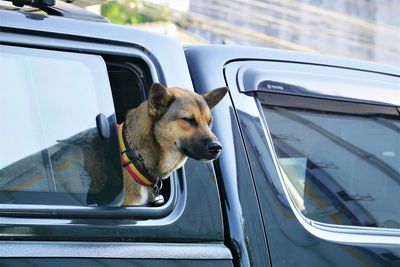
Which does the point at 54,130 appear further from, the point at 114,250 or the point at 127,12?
the point at 127,12

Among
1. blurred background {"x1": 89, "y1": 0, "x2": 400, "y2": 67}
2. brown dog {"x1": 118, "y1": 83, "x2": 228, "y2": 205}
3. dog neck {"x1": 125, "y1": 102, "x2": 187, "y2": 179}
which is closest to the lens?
brown dog {"x1": 118, "y1": 83, "x2": 228, "y2": 205}

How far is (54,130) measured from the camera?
7.00 ft

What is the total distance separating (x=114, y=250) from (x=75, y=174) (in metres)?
0.27

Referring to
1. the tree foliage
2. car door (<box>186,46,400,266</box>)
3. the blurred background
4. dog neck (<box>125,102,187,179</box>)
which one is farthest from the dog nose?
the tree foliage

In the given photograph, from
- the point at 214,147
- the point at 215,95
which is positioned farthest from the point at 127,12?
the point at 214,147

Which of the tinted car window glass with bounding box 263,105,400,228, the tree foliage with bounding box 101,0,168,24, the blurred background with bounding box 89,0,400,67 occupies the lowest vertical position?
the tree foliage with bounding box 101,0,168,24

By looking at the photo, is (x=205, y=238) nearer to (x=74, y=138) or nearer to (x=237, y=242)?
(x=237, y=242)

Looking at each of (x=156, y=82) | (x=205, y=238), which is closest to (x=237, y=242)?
(x=205, y=238)

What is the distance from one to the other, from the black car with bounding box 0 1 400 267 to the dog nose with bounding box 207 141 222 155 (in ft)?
0.17

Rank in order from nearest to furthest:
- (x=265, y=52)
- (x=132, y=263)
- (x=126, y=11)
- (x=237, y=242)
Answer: (x=132, y=263) → (x=237, y=242) → (x=265, y=52) → (x=126, y=11)

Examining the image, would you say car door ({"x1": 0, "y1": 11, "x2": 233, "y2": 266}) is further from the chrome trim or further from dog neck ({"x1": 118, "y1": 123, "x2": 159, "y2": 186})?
dog neck ({"x1": 118, "y1": 123, "x2": 159, "y2": 186})

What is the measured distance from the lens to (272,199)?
8.25 ft

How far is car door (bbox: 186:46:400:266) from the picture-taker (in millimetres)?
2521

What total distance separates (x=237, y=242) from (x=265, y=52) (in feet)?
2.80
